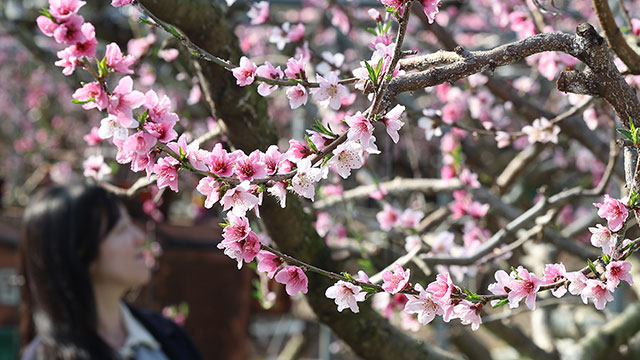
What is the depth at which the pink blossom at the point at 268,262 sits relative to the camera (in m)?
1.19

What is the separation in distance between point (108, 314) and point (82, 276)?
8.3 inches

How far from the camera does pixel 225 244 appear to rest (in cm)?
112

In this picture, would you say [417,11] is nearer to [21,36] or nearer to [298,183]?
[298,183]

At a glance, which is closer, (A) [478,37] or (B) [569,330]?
(B) [569,330]

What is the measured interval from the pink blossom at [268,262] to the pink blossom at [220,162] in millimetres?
156

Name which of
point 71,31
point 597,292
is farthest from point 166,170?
point 597,292

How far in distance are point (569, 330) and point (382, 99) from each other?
87.5 inches

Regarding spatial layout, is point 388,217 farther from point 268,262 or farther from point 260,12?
point 268,262

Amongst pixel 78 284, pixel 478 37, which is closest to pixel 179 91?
pixel 478 37

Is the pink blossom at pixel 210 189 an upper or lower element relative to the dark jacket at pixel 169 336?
upper

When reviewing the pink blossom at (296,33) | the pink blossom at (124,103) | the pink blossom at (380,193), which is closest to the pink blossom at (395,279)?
the pink blossom at (124,103)

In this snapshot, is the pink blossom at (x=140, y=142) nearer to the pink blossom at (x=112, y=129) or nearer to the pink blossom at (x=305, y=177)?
the pink blossom at (x=112, y=129)

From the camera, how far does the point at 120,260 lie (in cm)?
245

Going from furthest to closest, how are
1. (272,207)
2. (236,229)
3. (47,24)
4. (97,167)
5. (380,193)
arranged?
(380,193), (97,167), (272,207), (236,229), (47,24)
